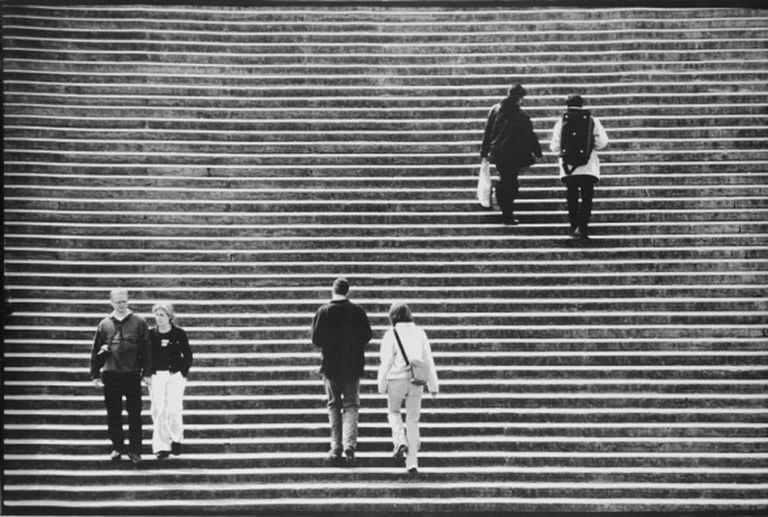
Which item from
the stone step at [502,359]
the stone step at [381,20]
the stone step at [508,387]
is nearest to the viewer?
the stone step at [508,387]

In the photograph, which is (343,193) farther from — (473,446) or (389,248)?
(473,446)

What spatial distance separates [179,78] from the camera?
1299cm

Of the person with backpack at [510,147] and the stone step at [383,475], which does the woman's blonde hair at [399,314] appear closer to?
the stone step at [383,475]

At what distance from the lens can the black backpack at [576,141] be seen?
35.6 ft

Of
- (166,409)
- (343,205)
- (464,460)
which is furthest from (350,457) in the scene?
(343,205)

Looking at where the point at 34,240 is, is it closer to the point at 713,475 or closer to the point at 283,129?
the point at 283,129

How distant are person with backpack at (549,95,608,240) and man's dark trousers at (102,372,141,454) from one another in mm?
4758

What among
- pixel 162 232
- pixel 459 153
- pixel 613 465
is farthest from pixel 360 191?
pixel 613 465

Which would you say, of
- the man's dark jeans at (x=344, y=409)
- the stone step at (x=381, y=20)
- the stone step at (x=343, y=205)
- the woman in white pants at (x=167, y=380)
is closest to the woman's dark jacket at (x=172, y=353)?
the woman in white pants at (x=167, y=380)

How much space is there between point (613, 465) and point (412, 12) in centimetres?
765

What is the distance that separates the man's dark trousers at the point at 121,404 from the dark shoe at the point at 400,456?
2115 millimetres

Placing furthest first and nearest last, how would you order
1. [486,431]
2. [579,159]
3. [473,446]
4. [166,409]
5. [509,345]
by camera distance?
[579,159] < [509,345] < [486,431] < [473,446] < [166,409]

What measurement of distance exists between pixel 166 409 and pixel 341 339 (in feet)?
5.11

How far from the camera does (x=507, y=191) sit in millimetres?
11164
